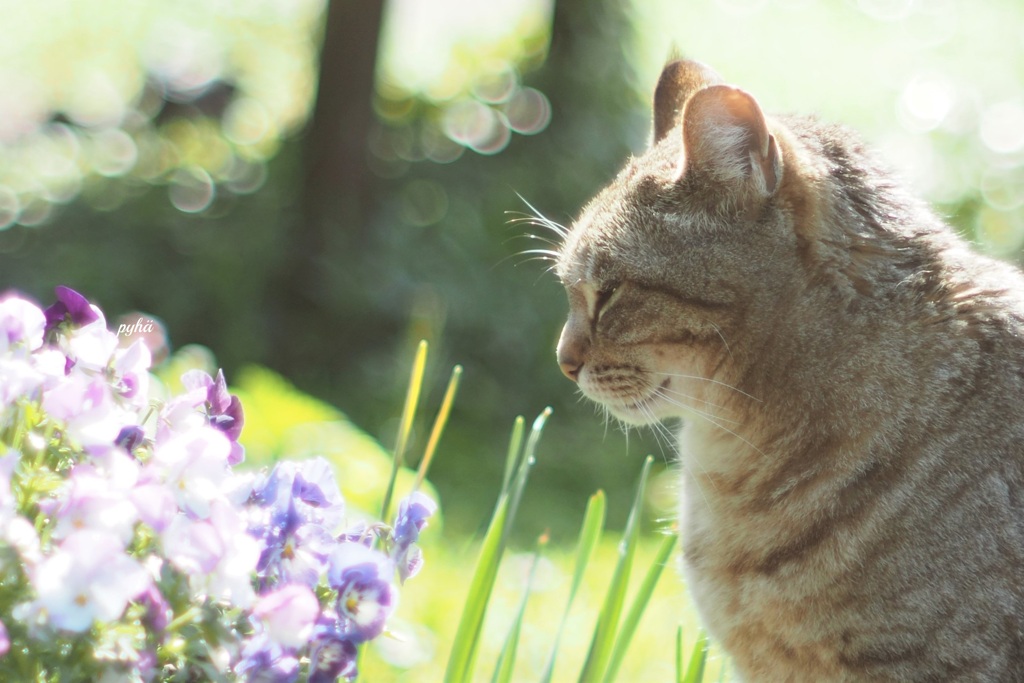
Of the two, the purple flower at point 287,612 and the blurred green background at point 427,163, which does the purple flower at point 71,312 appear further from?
the blurred green background at point 427,163

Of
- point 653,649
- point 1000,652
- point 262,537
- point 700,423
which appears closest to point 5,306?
point 262,537

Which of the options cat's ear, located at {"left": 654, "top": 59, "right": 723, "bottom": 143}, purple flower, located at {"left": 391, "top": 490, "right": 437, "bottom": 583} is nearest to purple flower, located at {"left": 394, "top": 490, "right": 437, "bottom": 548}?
purple flower, located at {"left": 391, "top": 490, "right": 437, "bottom": 583}

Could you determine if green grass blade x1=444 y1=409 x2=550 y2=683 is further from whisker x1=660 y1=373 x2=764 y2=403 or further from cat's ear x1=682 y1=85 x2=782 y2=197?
cat's ear x1=682 y1=85 x2=782 y2=197

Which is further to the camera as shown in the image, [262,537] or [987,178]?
[987,178]

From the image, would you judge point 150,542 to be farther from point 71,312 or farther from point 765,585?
point 765,585

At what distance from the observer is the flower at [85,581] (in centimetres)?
60

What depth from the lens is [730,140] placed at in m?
1.25

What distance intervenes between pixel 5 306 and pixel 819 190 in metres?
0.95

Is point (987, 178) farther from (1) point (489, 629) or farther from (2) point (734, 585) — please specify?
(2) point (734, 585)

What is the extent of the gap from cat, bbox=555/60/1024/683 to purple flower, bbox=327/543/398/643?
0.66m

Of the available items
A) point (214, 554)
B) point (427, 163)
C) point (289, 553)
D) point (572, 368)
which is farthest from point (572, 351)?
point (427, 163)

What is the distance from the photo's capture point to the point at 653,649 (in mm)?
2209

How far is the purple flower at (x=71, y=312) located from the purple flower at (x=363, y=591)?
34 cm

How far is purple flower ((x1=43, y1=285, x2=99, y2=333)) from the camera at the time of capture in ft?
2.88
